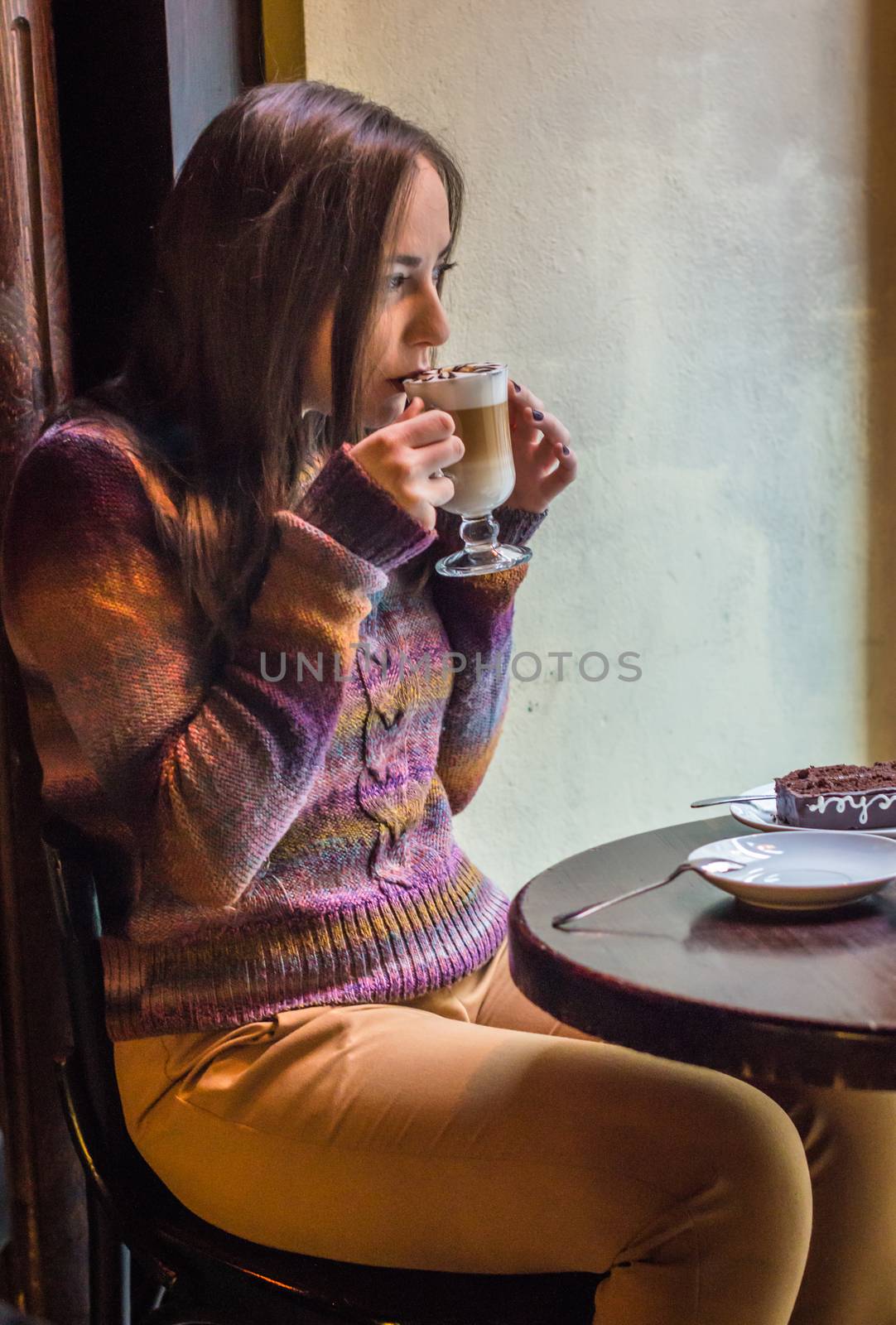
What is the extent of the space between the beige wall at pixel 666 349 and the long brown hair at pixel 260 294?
0.45 metres

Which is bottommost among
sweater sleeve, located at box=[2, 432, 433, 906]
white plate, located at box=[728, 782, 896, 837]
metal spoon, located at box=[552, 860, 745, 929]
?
white plate, located at box=[728, 782, 896, 837]

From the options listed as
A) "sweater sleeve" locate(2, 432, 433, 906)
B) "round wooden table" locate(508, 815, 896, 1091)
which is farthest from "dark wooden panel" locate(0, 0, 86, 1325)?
"round wooden table" locate(508, 815, 896, 1091)

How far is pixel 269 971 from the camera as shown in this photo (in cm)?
126

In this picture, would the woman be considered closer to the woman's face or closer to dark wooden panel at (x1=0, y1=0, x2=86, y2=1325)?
the woman's face

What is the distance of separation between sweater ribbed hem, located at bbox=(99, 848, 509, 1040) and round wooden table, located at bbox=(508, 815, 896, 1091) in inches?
7.8

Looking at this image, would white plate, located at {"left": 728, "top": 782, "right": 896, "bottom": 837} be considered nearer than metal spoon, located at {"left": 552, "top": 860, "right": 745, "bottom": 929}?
No

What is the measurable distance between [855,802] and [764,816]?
0.09 m

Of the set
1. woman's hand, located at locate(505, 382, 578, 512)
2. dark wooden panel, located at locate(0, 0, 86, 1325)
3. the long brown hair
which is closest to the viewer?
the long brown hair

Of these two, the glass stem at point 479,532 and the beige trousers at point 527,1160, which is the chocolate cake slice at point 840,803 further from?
the glass stem at point 479,532

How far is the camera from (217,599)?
1290 millimetres

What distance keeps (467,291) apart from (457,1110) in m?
1.21

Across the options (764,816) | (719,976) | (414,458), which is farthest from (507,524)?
(719,976)

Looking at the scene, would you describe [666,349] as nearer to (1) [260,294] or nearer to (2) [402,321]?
(2) [402,321]

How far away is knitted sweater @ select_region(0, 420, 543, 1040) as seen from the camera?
3.92 ft
